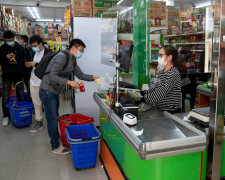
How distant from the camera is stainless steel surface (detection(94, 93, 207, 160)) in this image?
158cm

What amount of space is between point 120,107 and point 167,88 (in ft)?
2.05

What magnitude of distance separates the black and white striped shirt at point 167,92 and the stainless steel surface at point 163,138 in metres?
0.42

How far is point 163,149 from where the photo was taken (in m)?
1.59

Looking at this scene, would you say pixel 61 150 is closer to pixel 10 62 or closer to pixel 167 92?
pixel 167 92

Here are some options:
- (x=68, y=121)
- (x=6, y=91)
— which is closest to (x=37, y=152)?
(x=68, y=121)

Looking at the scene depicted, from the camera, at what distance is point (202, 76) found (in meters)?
6.35

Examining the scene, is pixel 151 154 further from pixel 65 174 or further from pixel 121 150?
pixel 65 174

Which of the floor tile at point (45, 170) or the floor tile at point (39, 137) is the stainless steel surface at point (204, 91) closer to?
the floor tile at point (45, 170)

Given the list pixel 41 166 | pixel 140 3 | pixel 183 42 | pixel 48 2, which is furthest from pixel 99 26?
pixel 48 2

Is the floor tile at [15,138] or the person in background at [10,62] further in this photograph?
the person in background at [10,62]

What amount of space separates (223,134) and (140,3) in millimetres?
1633

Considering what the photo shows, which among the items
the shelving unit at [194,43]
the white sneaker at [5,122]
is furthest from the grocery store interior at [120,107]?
the shelving unit at [194,43]

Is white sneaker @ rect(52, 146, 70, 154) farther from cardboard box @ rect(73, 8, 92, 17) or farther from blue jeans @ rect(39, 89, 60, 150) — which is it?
cardboard box @ rect(73, 8, 92, 17)

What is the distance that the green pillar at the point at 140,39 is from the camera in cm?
252
